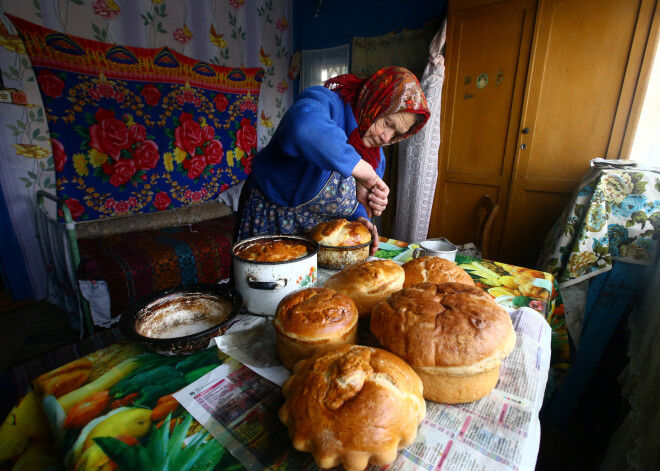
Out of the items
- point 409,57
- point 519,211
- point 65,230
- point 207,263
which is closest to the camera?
point 65,230

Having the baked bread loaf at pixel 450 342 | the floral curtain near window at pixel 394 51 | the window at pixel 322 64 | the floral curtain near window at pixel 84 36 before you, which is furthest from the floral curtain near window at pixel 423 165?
the baked bread loaf at pixel 450 342

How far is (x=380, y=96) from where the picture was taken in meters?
1.60

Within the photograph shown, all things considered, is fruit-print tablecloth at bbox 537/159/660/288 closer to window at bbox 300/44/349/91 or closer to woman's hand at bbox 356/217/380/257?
woman's hand at bbox 356/217/380/257

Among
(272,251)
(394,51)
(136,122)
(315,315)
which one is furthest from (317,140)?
(394,51)

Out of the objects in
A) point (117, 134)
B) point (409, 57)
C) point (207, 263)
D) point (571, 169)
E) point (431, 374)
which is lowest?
point (207, 263)

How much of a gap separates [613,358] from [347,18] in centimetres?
499

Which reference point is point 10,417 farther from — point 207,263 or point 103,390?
point 207,263

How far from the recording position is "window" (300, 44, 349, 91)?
15.4ft

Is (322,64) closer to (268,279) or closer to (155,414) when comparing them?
(268,279)

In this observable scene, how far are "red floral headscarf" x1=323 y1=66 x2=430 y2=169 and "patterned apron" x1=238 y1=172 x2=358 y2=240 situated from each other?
34 cm

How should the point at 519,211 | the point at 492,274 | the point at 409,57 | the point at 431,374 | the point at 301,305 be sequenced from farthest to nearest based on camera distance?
the point at 409,57 < the point at 519,211 < the point at 492,274 < the point at 301,305 < the point at 431,374

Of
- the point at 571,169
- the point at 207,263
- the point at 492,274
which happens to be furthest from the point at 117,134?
the point at 571,169

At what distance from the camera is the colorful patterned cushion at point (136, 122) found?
3.19 metres

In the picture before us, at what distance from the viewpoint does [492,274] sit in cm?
157
